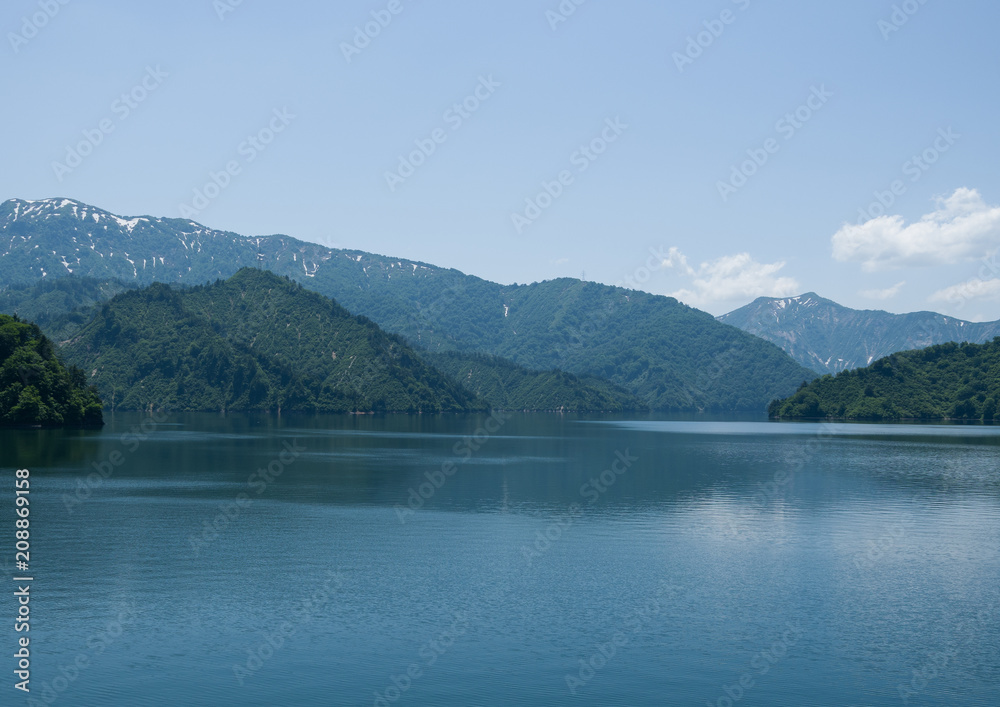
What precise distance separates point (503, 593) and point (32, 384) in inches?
6402

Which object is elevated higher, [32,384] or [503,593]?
[32,384]

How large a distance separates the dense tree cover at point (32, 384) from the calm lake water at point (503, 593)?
84636 mm

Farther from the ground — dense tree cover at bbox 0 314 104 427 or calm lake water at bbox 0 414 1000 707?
dense tree cover at bbox 0 314 104 427

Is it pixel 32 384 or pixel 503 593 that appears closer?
pixel 503 593

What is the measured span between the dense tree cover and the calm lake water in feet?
278

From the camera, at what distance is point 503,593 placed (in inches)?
1892

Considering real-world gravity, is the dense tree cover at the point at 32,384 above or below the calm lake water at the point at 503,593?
above

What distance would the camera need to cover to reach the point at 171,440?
568 feet

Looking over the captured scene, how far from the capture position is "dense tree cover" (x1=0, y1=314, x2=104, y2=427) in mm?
174875

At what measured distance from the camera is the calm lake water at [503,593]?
3441cm

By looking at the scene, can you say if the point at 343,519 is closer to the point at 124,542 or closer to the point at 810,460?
the point at 124,542

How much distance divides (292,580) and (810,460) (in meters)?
111

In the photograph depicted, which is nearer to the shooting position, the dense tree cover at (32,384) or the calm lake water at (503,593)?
the calm lake water at (503,593)

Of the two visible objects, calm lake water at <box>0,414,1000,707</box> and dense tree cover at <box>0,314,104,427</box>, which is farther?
dense tree cover at <box>0,314,104,427</box>
